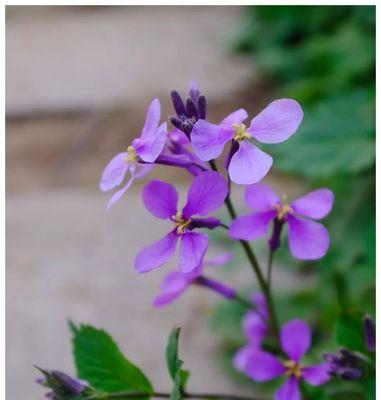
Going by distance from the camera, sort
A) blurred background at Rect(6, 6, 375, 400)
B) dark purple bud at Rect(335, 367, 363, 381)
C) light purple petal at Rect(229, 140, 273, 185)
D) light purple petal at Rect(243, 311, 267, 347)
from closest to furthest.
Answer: light purple petal at Rect(229, 140, 273, 185), dark purple bud at Rect(335, 367, 363, 381), light purple petal at Rect(243, 311, 267, 347), blurred background at Rect(6, 6, 375, 400)

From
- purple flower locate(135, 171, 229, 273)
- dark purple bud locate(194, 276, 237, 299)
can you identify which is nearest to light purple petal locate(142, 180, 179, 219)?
purple flower locate(135, 171, 229, 273)

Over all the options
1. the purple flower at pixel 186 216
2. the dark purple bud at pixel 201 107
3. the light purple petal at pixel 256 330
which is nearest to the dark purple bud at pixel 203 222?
the purple flower at pixel 186 216

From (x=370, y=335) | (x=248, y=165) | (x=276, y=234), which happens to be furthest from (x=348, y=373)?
(x=248, y=165)

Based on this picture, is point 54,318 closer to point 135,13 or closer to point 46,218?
point 46,218

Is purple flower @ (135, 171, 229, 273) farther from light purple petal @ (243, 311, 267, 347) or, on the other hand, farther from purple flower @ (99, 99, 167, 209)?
light purple petal @ (243, 311, 267, 347)

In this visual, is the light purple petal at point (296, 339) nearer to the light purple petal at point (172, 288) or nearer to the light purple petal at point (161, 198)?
the light purple petal at point (172, 288)

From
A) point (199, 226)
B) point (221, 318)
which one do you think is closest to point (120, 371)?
point (199, 226)
